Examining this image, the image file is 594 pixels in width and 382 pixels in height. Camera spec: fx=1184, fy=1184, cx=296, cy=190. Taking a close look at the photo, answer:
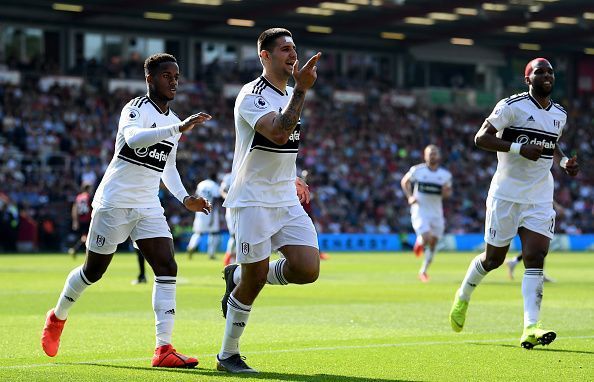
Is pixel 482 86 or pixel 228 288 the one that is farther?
pixel 482 86

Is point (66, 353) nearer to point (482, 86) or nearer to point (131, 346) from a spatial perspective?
point (131, 346)

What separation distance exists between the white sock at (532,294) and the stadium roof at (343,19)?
114ft

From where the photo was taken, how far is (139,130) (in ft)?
30.6

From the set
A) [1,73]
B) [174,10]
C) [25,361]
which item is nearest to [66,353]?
[25,361]

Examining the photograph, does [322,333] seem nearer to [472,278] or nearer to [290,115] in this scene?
[472,278]

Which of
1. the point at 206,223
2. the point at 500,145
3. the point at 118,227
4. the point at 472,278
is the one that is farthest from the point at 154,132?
the point at 206,223

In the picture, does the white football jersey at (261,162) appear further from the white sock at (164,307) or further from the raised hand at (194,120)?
the white sock at (164,307)

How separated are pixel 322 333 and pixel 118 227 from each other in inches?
124

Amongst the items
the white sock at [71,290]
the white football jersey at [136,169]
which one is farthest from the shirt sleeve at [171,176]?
the white sock at [71,290]

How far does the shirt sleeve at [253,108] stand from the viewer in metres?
8.53

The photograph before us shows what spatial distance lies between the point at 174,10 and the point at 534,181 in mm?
37749

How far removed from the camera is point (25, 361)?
31.8 feet

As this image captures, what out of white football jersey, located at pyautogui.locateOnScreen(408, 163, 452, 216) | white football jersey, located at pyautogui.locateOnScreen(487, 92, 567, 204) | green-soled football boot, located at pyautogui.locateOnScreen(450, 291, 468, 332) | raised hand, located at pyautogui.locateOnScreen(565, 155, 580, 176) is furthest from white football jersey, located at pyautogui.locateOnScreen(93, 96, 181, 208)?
white football jersey, located at pyautogui.locateOnScreen(408, 163, 452, 216)

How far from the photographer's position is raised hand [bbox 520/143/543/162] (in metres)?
10.7
